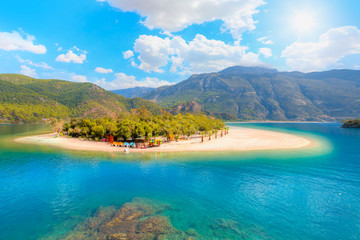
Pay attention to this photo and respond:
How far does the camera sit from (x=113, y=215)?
2003cm

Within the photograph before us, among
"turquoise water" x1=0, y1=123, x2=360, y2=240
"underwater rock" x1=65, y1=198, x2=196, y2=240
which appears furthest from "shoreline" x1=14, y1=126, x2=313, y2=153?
"underwater rock" x1=65, y1=198, x2=196, y2=240

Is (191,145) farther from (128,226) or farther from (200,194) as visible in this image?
(128,226)

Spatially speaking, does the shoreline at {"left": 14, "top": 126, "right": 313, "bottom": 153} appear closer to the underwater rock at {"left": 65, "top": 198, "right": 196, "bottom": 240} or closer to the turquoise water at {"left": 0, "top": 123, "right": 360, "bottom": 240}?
the turquoise water at {"left": 0, "top": 123, "right": 360, "bottom": 240}

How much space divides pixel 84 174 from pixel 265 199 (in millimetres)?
34695

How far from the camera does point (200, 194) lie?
87.0 feet

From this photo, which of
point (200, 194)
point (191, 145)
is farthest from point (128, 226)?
point (191, 145)

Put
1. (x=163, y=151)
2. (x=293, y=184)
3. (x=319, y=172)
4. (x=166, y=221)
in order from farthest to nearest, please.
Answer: (x=163, y=151) < (x=319, y=172) < (x=293, y=184) < (x=166, y=221)

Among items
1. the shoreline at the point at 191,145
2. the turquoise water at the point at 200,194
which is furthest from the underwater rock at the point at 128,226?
the shoreline at the point at 191,145

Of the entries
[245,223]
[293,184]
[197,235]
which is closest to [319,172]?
[293,184]

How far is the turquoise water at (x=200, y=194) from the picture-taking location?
1856cm

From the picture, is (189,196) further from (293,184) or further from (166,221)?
(293,184)

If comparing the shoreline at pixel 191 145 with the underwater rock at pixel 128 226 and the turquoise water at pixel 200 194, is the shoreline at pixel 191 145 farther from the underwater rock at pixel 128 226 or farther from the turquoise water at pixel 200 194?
the underwater rock at pixel 128 226

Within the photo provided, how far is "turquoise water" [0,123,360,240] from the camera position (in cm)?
1856

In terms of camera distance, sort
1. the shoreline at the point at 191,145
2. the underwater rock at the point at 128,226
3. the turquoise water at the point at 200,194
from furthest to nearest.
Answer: the shoreline at the point at 191,145
the turquoise water at the point at 200,194
the underwater rock at the point at 128,226
